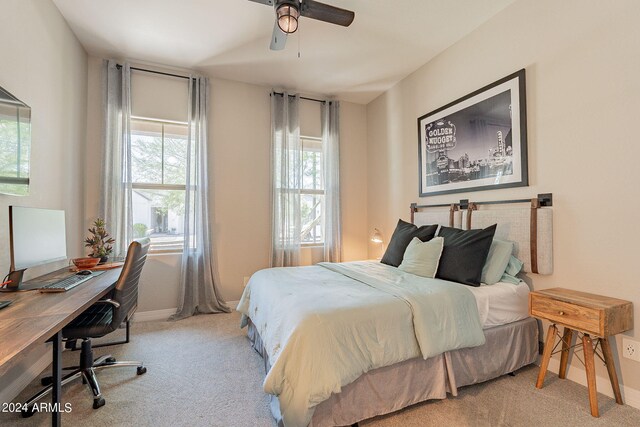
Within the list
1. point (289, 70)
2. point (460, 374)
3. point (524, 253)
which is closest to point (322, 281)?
point (460, 374)

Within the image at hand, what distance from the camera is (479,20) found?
262 cm

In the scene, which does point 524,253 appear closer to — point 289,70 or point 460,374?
point 460,374

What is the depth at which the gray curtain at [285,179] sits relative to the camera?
152 inches

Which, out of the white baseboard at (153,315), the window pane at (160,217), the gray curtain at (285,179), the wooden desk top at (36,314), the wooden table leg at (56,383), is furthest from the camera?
the gray curtain at (285,179)

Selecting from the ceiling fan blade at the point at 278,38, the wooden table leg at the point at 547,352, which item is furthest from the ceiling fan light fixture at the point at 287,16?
the wooden table leg at the point at 547,352

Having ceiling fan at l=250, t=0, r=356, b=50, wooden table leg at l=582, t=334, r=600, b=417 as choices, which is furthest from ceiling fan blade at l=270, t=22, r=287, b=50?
wooden table leg at l=582, t=334, r=600, b=417

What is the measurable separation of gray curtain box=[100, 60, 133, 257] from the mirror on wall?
3.92 feet

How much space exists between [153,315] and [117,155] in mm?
1922

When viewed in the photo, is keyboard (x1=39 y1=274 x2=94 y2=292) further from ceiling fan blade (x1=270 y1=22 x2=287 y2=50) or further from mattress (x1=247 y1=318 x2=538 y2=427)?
ceiling fan blade (x1=270 y1=22 x2=287 y2=50)

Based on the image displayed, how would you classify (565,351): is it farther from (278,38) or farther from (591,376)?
(278,38)

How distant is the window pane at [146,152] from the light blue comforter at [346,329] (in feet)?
7.76

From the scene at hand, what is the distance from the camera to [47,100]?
7.59 feet

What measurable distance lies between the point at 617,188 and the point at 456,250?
1.06m

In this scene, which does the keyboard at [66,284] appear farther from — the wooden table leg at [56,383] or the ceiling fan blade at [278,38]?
the ceiling fan blade at [278,38]
